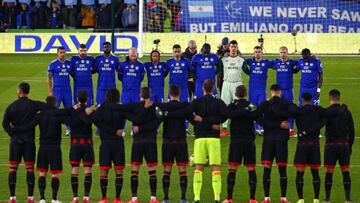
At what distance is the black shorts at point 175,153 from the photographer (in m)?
19.8

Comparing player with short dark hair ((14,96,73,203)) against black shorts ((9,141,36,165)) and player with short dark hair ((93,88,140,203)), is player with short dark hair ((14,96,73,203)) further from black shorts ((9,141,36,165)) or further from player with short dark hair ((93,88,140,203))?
player with short dark hair ((93,88,140,203))

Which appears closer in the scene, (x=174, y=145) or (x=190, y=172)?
(x=174, y=145)

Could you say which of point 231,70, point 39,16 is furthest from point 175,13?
point 231,70

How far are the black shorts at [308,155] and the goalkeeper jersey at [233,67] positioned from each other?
7.66 meters

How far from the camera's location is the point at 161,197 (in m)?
20.5

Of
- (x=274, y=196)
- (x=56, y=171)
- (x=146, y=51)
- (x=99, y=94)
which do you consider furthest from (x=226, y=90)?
(x=146, y=51)

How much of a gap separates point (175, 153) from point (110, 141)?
1278 mm

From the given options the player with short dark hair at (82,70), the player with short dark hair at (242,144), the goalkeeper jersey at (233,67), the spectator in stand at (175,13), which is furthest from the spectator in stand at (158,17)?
the player with short dark hair at (242,144)

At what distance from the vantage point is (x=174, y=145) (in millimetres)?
19812

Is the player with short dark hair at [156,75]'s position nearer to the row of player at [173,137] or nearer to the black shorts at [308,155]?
the row of player at [173,137]

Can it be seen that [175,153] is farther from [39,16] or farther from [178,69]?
[39,16]

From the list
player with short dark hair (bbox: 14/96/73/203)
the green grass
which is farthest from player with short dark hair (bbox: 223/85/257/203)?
player with short dark hair (bbox: 14/96/73/203)

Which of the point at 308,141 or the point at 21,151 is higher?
the point at 308,141

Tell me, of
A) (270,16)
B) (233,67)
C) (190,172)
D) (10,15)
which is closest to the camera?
(190,172)
